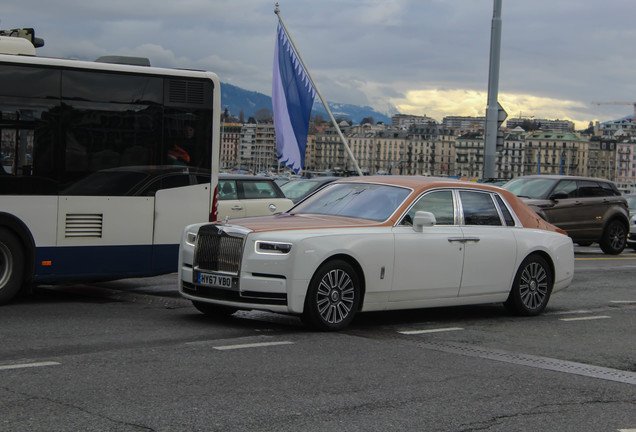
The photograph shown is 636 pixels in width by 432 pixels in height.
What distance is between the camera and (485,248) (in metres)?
10.5

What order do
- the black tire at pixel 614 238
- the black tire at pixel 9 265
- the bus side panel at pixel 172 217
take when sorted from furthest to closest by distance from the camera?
the black tire at pixel 614 238
the bus side panel at pixel 172 217
the black tire at pixel 9 265

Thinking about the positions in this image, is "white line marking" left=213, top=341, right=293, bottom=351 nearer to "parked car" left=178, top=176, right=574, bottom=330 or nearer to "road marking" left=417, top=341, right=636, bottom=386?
"parked car" left=178, top=176, right=574, bottom=330

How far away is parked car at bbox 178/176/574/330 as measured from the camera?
888 centimetres

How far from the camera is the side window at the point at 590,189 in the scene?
23.0 meters

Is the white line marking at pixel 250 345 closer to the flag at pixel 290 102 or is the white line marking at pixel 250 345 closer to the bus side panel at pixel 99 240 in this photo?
the bus side panel at pixel 99 240

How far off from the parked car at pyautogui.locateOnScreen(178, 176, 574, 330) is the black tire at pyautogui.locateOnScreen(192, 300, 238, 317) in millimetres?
14

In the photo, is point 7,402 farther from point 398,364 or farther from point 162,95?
point 162,95

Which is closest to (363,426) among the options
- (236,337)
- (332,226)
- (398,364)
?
(398,364)

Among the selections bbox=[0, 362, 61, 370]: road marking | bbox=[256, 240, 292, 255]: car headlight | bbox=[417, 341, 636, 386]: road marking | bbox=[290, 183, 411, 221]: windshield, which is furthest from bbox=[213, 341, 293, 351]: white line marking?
bbox=[290, 183, 411, 221]: windshield

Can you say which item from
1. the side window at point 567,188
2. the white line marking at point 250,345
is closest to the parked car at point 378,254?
the white line marking at point 250,345

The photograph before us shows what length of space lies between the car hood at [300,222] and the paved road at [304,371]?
3.38ft

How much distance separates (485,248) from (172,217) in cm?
404

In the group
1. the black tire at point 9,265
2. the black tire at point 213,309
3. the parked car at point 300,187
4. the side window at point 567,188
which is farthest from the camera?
the parked car at point 300,187

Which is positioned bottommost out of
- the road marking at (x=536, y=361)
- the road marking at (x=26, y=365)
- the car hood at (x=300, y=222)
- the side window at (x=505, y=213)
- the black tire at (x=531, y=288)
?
the road marking at (x=536, y=361)
